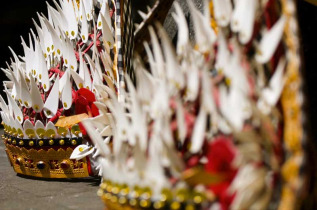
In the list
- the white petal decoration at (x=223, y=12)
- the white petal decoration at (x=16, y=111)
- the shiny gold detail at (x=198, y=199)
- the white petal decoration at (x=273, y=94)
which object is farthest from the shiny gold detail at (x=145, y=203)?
the white petal decoration at (x=16, y=111)

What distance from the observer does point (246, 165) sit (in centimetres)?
101

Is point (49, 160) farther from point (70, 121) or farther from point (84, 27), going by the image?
point (84, 27)

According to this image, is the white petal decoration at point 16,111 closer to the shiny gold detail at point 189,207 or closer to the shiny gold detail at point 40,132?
the shiny gold detail at point 40,132

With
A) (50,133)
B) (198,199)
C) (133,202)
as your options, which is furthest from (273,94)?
(50,133)

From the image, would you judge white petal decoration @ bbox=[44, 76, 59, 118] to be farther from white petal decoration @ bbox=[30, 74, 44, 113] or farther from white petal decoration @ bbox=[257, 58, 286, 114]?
white petal decoration @ bbox=[257, 58, 286, 114]

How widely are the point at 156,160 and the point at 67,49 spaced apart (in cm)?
118

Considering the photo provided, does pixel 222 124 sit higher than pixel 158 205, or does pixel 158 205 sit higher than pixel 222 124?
pixel 222 124

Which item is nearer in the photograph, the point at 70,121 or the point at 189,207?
the point at 189,207

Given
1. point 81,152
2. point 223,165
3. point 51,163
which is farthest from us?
point 51,163

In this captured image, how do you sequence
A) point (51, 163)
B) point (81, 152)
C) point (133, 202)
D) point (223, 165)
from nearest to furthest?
point (223, 165) → point (133, 202) → point (81, 152) → point (51, 163)

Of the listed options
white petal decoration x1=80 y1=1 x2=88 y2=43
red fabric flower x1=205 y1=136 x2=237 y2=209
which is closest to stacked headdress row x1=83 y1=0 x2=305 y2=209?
red fabric flower x1=205 y1=136 x2=237 y2=209

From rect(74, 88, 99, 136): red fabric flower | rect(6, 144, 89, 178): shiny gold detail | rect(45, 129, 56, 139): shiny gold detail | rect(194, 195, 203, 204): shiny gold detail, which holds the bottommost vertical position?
rect(6, 144, 89, 178): shiny gold detail

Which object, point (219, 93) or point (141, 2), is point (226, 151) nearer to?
point (219, 93)

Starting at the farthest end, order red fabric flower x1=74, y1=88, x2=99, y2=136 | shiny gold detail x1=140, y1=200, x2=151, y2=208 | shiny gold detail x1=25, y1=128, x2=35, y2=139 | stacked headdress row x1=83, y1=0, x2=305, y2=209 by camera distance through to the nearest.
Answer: shiny gold detail x1=25, y1=128, x2=35, y2=139, red fabric flower x1=74, y1=88, x2=99, y2=136, shiny gold detail x1=140, y1=200, x2=151, y2=208, stacked headdress row x1=83, y1=0, x2=305, y2=209
